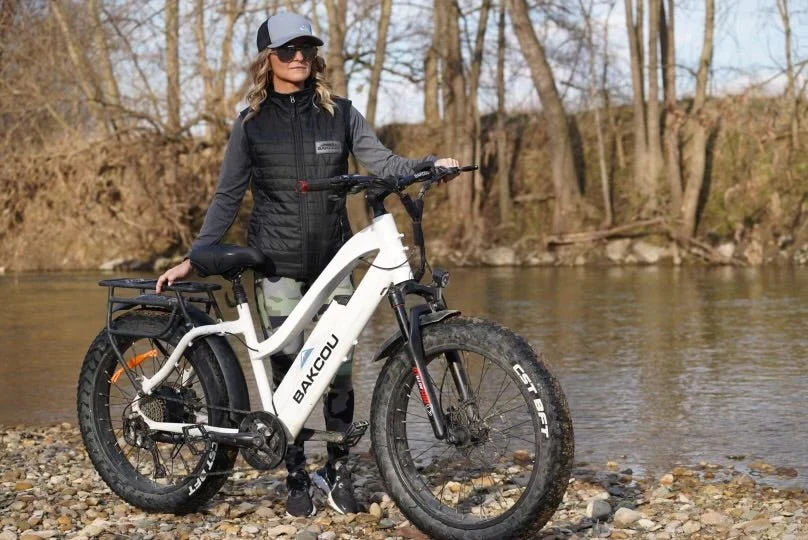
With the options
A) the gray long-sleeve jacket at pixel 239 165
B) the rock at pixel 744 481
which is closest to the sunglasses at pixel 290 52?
the gray long-sleeve jacket at pixel 239 165

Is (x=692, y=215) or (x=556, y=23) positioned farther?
(x=556, y=23)

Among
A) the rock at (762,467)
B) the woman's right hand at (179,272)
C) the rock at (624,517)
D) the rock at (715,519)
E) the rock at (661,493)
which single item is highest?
the woman's right hand at (179,272)

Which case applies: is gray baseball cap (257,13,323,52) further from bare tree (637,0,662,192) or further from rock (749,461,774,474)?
bare tree (637,0,662,192)

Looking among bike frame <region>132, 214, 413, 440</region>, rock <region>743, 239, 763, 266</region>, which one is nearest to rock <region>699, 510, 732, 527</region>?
bike frame <region>132, 214, 413, 440</region>

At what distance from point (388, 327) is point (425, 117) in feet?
67.0

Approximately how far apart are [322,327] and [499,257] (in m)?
20.4

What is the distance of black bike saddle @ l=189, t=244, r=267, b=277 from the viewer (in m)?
5.08

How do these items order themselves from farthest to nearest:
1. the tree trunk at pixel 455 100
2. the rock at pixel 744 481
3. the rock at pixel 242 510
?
the tree trunk at pixel 455 100 < the rock at pixel 744 481 < the rock at pixel 242 510

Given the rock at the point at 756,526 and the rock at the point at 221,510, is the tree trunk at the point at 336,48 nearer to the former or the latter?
the rock at the point at 221,510

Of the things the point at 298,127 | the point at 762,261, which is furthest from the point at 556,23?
the point at 298,127

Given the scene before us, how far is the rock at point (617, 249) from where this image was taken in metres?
24.4

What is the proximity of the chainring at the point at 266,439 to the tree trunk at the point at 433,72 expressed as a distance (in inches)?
913

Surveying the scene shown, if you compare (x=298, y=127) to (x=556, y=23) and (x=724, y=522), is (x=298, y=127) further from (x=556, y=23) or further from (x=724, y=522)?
(x=556, y=23)

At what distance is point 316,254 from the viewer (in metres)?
5.14
